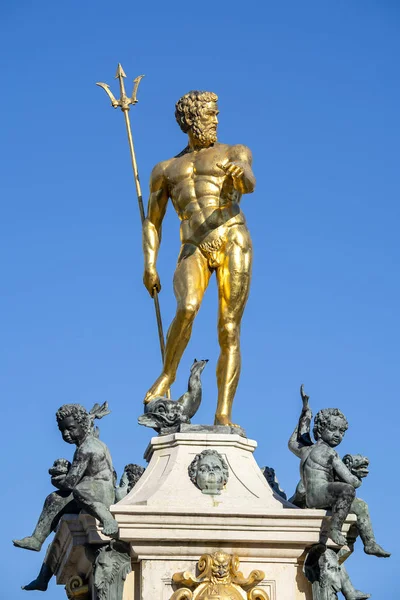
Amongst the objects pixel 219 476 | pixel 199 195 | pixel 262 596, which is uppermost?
pixel 199 195

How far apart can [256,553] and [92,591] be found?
1.85m

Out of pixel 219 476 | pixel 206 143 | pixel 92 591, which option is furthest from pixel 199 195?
pixel 92 591

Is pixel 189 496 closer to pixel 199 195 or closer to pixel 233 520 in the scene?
pixel 233 520

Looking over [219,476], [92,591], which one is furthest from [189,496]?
[92,591]

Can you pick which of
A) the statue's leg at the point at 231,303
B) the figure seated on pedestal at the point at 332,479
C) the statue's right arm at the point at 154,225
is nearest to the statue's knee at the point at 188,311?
the statue's leg at the point at 231,303

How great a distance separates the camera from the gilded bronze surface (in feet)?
61.3

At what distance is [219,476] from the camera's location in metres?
17.4

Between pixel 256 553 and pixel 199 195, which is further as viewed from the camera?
pixel 199 195

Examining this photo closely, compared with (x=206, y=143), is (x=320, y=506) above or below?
below

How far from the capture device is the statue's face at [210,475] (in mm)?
17375

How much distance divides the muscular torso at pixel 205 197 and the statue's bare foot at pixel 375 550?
12.7 ft

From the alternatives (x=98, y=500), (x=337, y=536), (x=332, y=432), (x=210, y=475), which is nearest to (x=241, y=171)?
(x=332, y=432)

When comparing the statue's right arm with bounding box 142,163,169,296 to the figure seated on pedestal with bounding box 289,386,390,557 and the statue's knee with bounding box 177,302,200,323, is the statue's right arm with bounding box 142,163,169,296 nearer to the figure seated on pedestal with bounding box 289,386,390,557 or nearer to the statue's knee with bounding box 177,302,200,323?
the statue's knee with bounding box 177,302,200,323

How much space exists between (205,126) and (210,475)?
4251 millimetres
